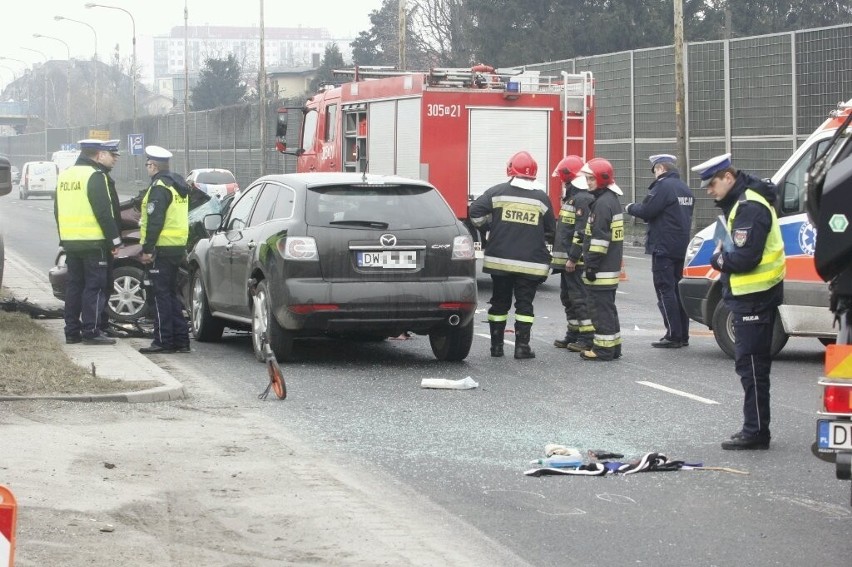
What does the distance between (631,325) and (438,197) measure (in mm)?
4354

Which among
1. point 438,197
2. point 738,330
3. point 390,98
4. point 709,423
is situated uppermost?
point 390,98

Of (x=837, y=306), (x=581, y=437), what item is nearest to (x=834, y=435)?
(x=837, y=306)

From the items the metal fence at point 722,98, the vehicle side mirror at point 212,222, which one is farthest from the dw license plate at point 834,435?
the metal fence at point 722,98

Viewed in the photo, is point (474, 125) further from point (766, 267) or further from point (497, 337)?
point (766, 267)

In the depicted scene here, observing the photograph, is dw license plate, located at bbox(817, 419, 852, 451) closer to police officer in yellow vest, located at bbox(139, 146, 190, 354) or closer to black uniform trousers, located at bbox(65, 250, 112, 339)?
police officer in yellow vest, located at bbox(139, 146, 190, 354)

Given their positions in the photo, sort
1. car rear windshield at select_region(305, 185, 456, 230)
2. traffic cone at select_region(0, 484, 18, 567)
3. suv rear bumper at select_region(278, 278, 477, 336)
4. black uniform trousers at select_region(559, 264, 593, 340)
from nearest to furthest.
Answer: traffic cone at select_region(0, 484, 18, 567) < suv rear bumper at select_region(278, 278, 477, 336) < car rear windshield at select_region(305, 185, 456, 230) < black uniform trousers at select_region(559, 264, 593, 340)

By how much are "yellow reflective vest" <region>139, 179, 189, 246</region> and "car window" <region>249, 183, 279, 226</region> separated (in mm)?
601

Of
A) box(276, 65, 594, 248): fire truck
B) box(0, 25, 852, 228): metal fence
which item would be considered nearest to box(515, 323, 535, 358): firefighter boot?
box(276, 65, 594, 248): fire truck

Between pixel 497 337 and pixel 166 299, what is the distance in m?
2.89

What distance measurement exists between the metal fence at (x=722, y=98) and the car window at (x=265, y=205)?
56.1 ft

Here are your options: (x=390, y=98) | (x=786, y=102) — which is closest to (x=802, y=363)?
(x=390, y=98)

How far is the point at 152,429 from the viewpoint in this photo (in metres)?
9.28

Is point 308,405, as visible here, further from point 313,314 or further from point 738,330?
point 738,330

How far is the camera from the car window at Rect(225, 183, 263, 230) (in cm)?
1357
